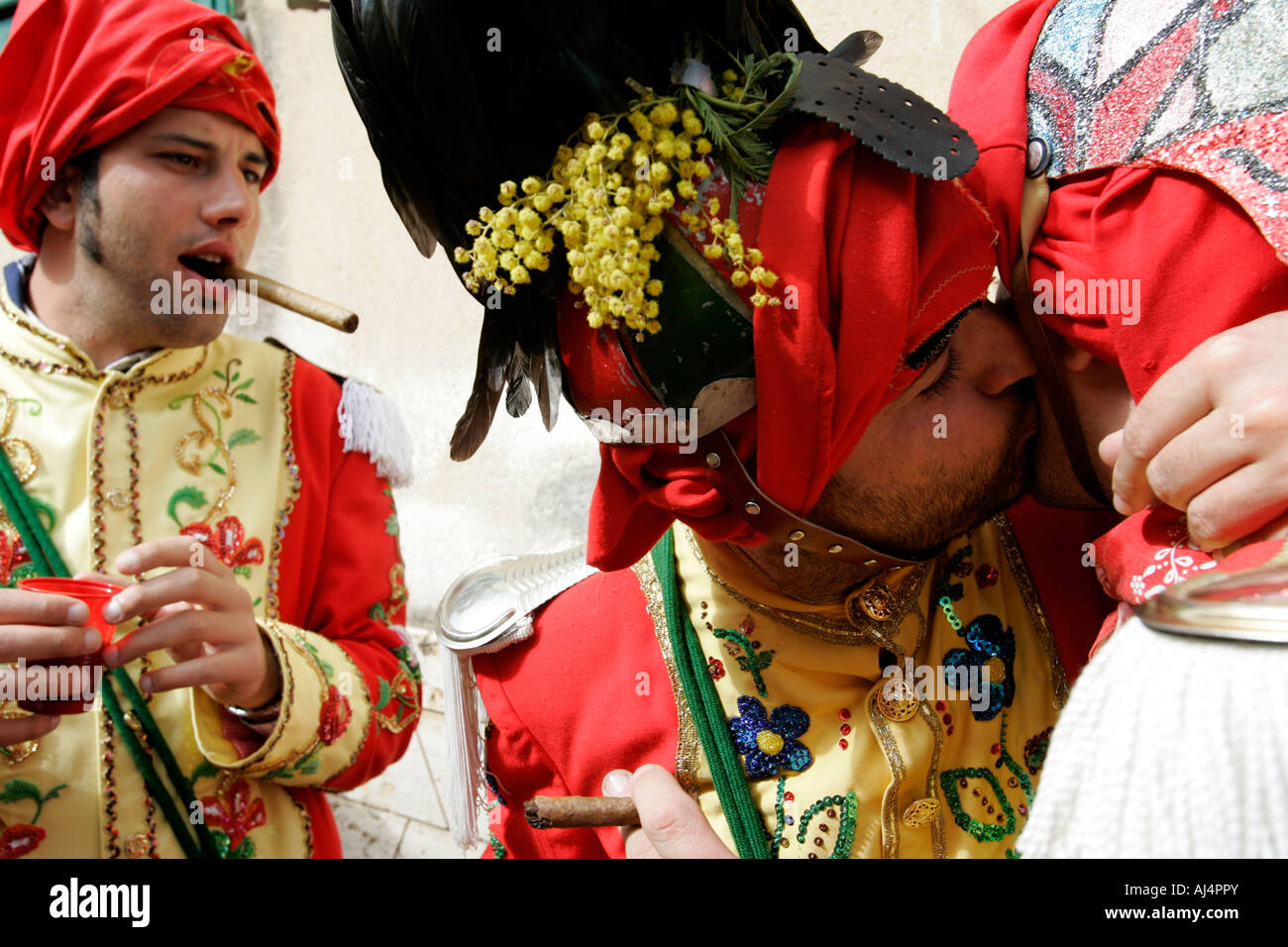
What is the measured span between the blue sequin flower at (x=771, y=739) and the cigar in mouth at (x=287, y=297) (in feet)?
2.98

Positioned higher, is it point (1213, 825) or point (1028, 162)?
point (1028, 162)

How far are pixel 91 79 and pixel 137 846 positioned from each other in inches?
59.3

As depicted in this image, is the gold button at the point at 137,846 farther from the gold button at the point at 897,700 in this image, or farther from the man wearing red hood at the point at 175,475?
the gold button at the point at 897,700

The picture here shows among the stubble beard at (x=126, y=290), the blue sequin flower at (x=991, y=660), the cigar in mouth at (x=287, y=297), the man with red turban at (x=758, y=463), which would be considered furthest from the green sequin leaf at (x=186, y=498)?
the blue sequin flower at (x=991, y=660)

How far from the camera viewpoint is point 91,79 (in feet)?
7.15

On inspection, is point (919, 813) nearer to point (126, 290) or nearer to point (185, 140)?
point (126, 290)

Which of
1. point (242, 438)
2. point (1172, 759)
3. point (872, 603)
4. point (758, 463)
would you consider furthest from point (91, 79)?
point (1172, 759)

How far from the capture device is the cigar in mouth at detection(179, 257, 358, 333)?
6.25 ft

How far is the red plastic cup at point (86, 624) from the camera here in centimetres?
170

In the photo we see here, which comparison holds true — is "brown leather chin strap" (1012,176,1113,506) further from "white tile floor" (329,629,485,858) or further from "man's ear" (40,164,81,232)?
"white tile floor" (329,629,485,858)
